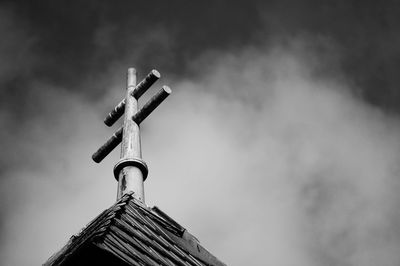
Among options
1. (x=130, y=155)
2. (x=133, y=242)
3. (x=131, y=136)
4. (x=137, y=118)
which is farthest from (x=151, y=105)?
(x=133, y=242)

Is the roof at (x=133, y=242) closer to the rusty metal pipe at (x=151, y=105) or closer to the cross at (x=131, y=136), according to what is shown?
the cross at (x=131, y=136)

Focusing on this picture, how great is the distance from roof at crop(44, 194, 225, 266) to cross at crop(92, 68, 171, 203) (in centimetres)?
84

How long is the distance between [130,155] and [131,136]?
0.56 meters

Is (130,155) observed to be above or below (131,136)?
below

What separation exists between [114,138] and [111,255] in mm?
4325

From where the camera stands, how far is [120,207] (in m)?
3.67

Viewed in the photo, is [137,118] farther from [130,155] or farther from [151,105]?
[130,155]

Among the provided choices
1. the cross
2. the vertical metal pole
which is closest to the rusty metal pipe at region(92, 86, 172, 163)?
the cross

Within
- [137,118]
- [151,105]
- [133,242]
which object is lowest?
[133,242]

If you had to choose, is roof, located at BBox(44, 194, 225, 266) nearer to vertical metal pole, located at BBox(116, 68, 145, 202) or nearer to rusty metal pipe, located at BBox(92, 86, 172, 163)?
vertical metal pole, located at BBox(116, 68, 145, 202)

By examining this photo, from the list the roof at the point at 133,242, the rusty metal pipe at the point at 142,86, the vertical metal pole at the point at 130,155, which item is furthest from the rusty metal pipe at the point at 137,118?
the roof at the point at 133,242

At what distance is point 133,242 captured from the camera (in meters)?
3.25

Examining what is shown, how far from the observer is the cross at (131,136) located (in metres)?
5.37

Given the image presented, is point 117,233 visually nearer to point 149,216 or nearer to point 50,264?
point 149,216
